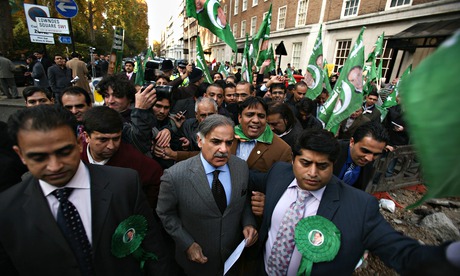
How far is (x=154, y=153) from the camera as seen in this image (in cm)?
247

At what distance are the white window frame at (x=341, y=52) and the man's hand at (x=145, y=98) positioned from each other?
1467 cm

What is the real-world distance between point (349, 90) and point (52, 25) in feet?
31.7

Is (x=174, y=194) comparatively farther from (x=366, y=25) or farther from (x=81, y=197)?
(x=366, y=25)

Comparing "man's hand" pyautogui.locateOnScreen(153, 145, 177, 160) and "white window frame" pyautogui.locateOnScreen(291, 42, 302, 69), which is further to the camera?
"white window frame" pyautogui.locateOnScreen(291, 42, 302, 69)

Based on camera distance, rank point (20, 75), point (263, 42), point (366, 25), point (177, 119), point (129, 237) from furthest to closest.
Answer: point (366, 25) < point (20, 75) < point (263, 42) < point (177, 119) < point (129, 237)

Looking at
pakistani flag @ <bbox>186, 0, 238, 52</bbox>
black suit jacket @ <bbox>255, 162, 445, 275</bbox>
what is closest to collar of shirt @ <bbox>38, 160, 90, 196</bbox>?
black suit jacket @ <bbox>255, 162, 445, 275</bbox>

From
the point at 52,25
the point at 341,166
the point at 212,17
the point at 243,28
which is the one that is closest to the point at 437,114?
the point at 341,166

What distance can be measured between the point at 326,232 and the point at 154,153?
1826mm

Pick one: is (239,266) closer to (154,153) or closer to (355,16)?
(154,153)

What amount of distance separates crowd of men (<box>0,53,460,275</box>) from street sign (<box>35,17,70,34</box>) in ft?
23.1

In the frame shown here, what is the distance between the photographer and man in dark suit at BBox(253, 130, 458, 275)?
55.0 inches

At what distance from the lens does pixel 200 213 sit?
1870 mm

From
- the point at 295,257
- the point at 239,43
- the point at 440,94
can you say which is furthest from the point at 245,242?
the point at 239,43

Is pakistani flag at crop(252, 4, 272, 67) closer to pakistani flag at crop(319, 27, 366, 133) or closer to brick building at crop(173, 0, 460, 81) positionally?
brick building at crop(173, 0, 460, 81)
